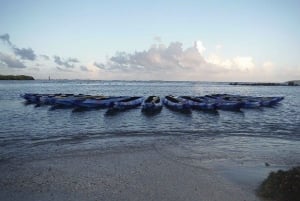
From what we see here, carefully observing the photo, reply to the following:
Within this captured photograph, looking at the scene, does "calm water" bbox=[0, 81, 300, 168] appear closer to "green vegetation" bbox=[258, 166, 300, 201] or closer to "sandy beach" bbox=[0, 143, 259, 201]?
"sandy beach" bbox=[0, 143, 259, 201]

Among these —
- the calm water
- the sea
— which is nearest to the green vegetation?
the sea

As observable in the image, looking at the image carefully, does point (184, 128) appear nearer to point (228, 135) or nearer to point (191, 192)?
point (228, 135)

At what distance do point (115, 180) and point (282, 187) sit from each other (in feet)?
16.6

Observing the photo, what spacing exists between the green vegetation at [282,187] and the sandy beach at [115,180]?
1.41 feet

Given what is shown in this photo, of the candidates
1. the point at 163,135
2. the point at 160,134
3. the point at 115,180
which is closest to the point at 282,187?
the point at 115,180

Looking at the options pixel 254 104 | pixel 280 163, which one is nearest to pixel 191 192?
pixel 280 163

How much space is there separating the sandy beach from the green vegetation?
430 mm

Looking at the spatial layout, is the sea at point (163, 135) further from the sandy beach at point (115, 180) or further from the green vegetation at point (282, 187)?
the green vegetation at point (282, 187)

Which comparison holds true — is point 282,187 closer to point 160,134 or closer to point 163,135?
point 163,135

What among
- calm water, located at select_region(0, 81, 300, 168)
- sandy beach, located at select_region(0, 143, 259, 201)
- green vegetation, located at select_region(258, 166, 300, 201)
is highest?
green vegetation, located at select_region(258, 166, 300, 201)

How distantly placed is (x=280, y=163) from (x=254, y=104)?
2547 cm

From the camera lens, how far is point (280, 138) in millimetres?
18984

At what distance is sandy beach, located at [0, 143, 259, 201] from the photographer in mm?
8789

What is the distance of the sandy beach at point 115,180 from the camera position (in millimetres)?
8789
